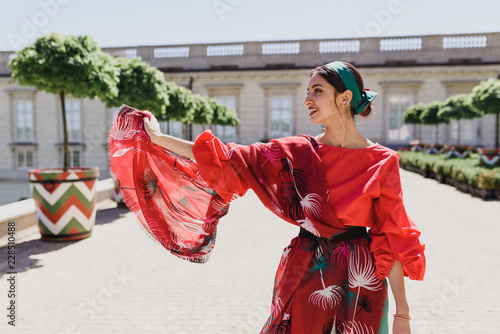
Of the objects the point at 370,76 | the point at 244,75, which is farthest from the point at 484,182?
the point at 244,75

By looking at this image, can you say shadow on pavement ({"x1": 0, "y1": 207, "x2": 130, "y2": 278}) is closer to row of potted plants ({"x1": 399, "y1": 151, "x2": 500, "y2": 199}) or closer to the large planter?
the large planter

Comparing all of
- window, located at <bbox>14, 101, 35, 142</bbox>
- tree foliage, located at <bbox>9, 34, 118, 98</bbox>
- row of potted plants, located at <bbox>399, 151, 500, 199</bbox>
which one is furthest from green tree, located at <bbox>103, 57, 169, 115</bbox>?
window, located at <bbox>14, 101, 35, 142</bbox>

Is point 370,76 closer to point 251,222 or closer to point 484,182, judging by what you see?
point 484,182

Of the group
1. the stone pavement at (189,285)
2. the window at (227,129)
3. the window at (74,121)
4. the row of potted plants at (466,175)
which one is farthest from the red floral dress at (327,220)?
the window at (74,121)

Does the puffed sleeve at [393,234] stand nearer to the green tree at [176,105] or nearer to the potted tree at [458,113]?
the green tree at [176,105]

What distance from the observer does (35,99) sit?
2764 centimetres

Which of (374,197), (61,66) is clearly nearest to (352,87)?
(374,197)

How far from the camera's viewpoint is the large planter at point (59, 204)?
654 cm

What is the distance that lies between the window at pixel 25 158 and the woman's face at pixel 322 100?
29.7 meters

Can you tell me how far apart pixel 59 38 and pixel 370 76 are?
877 inches

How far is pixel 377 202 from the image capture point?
177cm

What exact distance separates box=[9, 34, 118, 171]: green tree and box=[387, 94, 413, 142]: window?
22504 mm

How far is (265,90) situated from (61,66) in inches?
835

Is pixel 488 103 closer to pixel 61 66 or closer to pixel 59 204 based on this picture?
pixel 61 66
